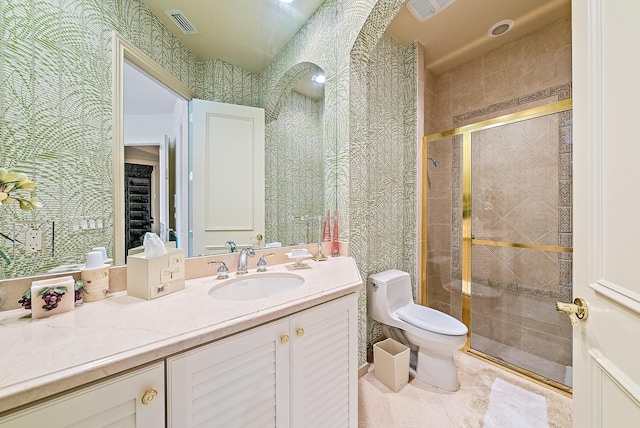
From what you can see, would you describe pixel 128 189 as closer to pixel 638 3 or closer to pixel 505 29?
pixel 638 3

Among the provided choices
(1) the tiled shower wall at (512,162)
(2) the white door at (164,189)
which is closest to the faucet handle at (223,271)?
(2) the white door at (164,189)

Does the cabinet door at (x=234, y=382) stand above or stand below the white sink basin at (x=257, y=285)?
below

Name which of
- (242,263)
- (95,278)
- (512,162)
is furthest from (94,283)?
(512,162)

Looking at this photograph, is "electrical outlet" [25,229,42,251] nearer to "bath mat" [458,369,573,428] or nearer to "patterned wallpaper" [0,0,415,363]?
"patterned wallpaper" [0,0,415,363]

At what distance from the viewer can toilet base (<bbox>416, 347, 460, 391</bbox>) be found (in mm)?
1590

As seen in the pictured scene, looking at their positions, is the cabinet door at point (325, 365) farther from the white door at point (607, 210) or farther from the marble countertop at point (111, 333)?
the white door at point (607, 210)

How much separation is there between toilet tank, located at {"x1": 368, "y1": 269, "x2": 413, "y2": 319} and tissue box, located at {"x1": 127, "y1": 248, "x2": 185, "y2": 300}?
53.3 inches

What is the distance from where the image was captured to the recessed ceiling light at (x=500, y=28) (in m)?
1.92

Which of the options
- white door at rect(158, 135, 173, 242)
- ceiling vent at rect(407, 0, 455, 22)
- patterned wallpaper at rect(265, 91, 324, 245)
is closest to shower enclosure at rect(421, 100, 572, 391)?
ceiling vent at rect(407, 0, 455, 22)

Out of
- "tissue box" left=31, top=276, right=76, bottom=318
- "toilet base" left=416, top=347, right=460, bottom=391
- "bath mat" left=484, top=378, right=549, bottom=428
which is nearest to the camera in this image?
"tissue box" left=31, top=276, right=76, bottom=318

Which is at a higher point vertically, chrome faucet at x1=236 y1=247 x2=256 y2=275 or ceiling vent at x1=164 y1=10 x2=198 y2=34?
ceiling vent at x1=164 y1=10 x2=198 y2=34

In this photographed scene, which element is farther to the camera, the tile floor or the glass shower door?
the glass shower door

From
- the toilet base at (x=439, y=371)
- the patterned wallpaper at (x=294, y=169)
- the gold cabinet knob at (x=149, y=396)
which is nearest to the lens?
the gold cabinet knob at (x=149, y=396)

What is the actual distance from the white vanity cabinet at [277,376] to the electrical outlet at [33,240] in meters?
0.65
